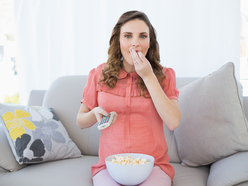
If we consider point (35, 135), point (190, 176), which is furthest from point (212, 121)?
point (35, 135)

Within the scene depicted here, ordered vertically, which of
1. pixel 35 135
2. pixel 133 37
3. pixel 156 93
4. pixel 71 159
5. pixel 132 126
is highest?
pixel 133 37

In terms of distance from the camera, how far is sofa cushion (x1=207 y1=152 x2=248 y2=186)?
1.33 m

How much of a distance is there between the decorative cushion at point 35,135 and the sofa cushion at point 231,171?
92 cm

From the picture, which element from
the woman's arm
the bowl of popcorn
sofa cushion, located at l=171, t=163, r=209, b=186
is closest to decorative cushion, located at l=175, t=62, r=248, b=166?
sofa cushion, located at l=171, t=163, r=209, b=186

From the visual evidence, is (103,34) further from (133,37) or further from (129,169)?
(129,169)

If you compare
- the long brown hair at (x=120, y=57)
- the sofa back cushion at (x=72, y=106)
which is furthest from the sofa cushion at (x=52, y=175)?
the long brown hair at (x=120, y=57)

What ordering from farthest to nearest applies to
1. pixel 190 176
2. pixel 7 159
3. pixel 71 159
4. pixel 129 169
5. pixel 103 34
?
1. pixel 103 34
2. pixel 71 159
3. pixel 7 159
4. pixel 190 176
5. pixel 129 169

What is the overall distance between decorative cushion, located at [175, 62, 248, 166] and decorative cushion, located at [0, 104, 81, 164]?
735 millimetres

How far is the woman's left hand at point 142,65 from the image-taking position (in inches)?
56.7

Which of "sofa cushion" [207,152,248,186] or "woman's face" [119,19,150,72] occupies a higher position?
"woman's face" [119,19,150,72]

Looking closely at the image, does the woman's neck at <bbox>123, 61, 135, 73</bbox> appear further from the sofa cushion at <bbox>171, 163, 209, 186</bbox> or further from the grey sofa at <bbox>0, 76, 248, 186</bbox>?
the sofa cushion at <bbox>171, 163, 209, 186</bbox>

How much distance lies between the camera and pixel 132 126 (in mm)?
1533

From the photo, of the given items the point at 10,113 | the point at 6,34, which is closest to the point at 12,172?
the point at 10,113

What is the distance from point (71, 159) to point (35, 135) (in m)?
0.29
